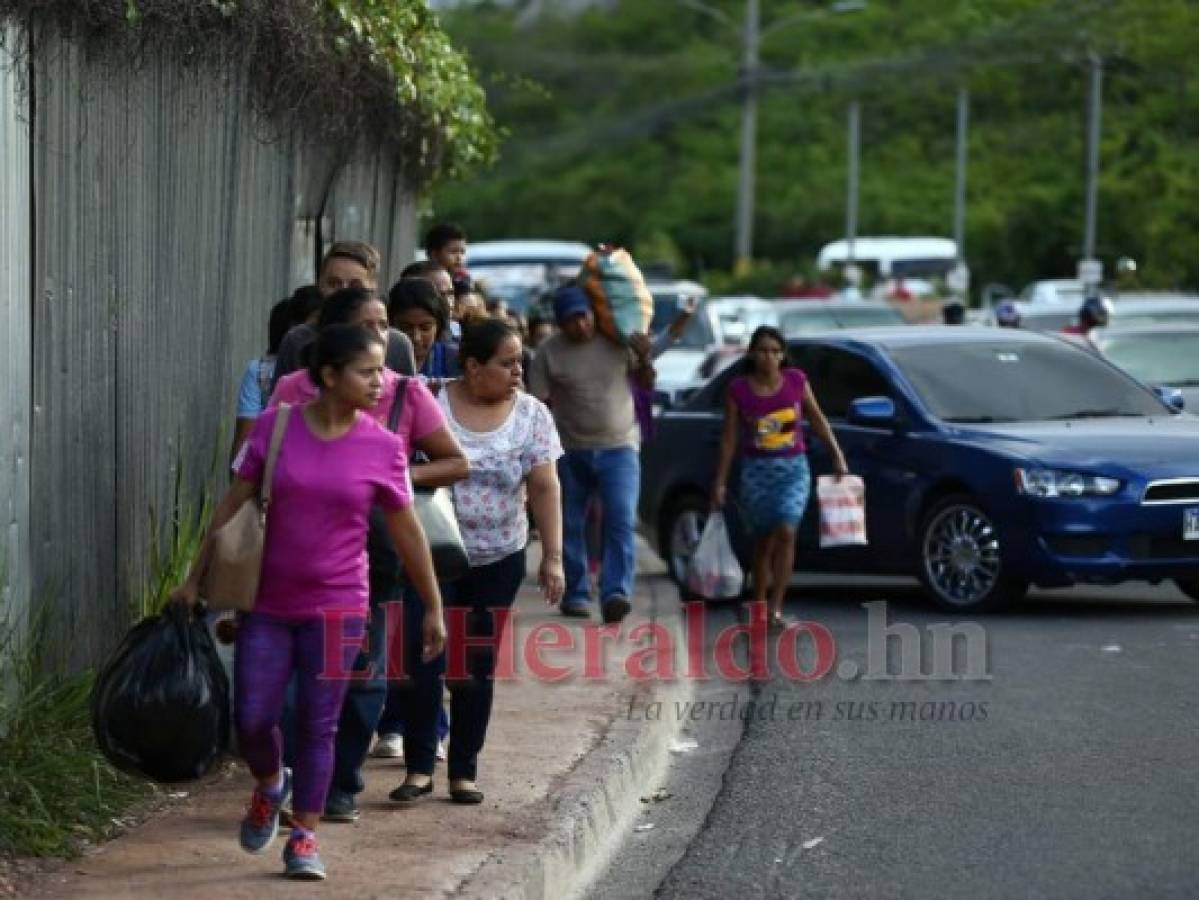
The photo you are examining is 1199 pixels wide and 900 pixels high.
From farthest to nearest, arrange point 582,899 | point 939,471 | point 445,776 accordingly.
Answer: point 939,471, point 445,776, point 582,899

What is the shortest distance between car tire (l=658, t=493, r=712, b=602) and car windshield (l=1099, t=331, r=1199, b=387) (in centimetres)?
445

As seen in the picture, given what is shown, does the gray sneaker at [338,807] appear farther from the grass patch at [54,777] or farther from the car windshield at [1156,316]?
the car windshield at [1156,316]

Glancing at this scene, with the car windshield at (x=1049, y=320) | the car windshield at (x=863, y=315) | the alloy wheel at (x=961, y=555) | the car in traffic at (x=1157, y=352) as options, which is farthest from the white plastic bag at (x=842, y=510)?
the car windshield at (x=863, y=315)

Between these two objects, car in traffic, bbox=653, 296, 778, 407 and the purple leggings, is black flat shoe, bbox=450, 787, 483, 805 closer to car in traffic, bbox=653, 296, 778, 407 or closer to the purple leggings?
the purple leggings

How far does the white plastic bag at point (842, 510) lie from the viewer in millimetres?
14820

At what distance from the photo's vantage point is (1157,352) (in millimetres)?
20688

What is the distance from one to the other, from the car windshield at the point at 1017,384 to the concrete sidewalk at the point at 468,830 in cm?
487

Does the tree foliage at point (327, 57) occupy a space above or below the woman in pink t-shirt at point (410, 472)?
above

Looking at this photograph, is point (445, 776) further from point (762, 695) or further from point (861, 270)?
point (861, 270)

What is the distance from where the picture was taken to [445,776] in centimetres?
967

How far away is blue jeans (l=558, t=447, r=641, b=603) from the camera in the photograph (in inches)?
559

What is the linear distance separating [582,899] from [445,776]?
1428 millimetres

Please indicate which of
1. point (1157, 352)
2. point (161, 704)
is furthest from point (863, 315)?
point (161, 704)

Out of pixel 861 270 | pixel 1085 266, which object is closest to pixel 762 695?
pixel 1085 266
